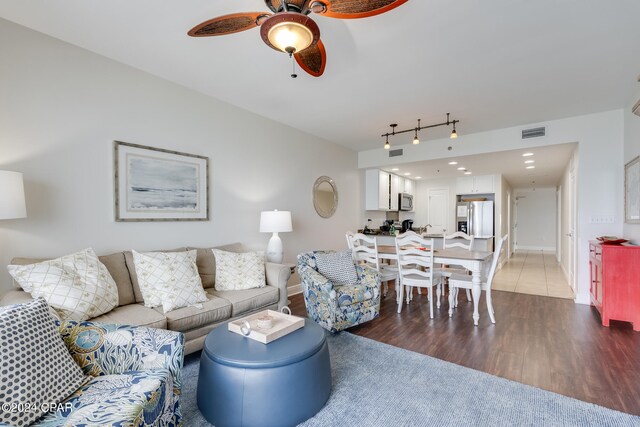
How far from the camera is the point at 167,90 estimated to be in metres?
3.18

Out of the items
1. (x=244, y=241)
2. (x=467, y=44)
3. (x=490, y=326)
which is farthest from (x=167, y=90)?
(x=490, y=326)

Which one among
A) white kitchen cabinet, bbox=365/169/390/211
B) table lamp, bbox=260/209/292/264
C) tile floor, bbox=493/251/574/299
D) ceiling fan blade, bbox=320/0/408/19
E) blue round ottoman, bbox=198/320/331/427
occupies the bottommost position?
tile floor, bbox=493/251/574/299

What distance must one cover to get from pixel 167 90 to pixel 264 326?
269cm

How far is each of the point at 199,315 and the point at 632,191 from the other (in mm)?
4708

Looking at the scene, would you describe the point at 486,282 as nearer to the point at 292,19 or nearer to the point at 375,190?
the point at 375,190

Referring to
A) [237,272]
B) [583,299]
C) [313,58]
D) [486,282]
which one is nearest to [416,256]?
[486,282]

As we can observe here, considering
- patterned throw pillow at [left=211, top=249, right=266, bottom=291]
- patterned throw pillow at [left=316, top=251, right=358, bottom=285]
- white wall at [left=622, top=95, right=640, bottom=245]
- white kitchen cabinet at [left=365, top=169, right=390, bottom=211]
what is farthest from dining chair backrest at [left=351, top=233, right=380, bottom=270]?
white wall at [left=622, top=95, right=640, bottom=245]

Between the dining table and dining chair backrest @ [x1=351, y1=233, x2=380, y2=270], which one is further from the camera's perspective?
dining chair backrest @ [x1=351, y1=233, x2=380, y2=270]

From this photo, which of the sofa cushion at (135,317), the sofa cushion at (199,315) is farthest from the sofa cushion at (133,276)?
the sofa cushion at (199,315)

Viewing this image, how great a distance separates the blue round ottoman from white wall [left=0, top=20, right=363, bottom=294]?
173 cm

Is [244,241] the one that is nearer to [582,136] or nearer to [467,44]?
[467,44]

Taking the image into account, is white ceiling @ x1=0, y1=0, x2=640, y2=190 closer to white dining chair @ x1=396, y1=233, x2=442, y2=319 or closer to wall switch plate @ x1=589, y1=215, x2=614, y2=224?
wall switch plate @ x1=589, y1=215, x2=614, y2=224

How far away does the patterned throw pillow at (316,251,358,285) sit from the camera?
3307mm

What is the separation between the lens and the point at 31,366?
3.94 ft
